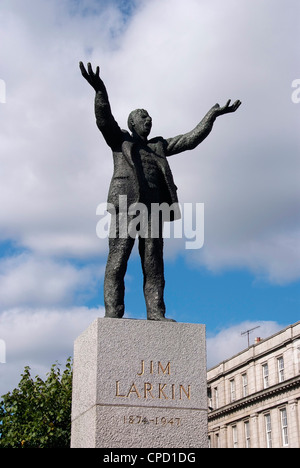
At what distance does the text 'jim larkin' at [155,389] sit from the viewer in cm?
805

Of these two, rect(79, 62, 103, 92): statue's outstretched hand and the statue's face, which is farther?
the statue's face

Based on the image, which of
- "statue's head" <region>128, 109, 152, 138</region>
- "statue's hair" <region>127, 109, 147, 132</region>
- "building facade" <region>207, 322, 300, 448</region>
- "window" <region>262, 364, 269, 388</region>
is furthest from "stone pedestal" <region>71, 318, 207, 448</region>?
"window" <region>262, 364, 269, 388</region>

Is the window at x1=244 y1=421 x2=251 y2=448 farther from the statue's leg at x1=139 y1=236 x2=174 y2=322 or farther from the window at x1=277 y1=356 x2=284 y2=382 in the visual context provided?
the statue's leg at x1=139 y1=236 x2=174 y2=322

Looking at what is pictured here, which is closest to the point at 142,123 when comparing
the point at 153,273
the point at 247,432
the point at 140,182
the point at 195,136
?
the point at 195,136

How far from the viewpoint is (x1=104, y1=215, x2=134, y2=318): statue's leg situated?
8.91 metres

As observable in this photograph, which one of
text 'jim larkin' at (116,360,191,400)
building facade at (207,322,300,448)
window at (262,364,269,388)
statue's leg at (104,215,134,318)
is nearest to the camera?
text 'jim larkin' at (116,360,191,400)

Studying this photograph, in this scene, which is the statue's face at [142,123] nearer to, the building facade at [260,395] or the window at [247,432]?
the building facade at [260,395]

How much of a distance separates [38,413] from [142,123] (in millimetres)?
18462

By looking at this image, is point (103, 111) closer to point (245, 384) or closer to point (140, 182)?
point (140, 182)

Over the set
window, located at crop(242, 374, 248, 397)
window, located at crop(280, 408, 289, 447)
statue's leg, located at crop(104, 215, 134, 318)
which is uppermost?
window, located at crop(242, 374, 248, 397)

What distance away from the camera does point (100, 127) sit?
951 centimetres

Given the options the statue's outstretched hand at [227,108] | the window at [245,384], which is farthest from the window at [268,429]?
the statue's outstretched hand at [227,108]
